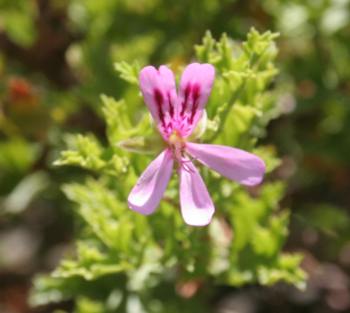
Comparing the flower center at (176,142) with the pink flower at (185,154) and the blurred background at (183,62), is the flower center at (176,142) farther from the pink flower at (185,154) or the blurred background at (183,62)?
the blurred background at (183,62)

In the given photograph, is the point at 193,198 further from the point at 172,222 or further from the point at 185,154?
the point at 172,222

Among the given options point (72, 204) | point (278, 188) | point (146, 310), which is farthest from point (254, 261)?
point (72, 204)

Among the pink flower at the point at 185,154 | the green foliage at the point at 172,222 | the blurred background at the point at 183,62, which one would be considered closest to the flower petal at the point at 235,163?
the pink flower at the point at 185,154

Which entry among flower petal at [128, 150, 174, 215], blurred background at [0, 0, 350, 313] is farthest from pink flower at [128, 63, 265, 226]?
blurred background at [0, 0, 350, 313]

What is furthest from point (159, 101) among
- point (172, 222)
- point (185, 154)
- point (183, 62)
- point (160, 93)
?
point (183, 62)

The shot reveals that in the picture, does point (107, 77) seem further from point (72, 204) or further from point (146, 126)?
point (146, 126)

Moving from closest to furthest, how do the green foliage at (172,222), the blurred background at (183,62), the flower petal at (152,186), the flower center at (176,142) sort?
1. the flower petal at (152,186)
2. the flower center at (176,142)
3. the green foliage at (172,222)
4. the blurred background at (183,62)
